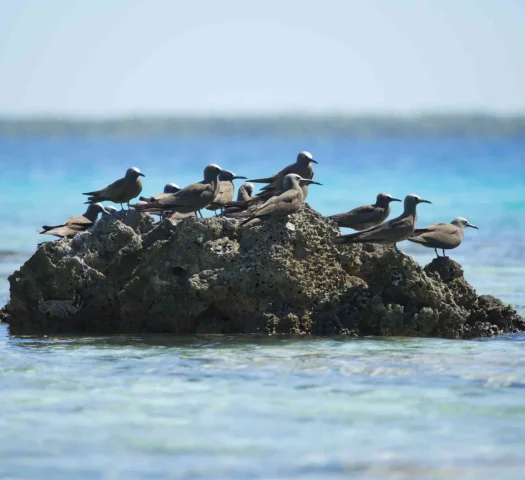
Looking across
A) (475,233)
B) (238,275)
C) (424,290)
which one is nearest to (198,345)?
(238,275)

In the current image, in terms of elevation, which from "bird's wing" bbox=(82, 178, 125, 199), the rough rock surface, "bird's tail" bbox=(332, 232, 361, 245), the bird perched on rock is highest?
the bird perched on rock

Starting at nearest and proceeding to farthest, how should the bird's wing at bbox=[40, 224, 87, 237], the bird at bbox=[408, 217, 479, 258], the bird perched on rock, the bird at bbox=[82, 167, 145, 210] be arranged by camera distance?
the bird at bbox=[408, 217, 479, 258] < the bird's wing at bbox=[40, 224, 87, 237] < the bird perched on rock < the bird at bbox=[82, 167, 145, 210]

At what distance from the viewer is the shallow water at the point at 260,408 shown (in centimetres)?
782

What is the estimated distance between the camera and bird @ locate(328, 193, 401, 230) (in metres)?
13.0

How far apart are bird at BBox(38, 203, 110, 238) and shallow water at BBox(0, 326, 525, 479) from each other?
178cm

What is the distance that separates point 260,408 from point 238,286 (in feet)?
9.13

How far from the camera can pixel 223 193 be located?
14.1 meters

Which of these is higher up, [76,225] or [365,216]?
[365,216]

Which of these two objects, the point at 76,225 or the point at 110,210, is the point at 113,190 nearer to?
the point at 110,210

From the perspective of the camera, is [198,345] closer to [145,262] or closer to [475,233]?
[145,262]

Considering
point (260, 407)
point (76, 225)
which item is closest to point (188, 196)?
point (76, 225)

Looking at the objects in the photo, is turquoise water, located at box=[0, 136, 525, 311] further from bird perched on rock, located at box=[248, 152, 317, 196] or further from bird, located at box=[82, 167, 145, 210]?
bird perched on rock, located at box=[248, 152, 317, 196]

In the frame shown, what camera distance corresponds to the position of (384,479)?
752cm

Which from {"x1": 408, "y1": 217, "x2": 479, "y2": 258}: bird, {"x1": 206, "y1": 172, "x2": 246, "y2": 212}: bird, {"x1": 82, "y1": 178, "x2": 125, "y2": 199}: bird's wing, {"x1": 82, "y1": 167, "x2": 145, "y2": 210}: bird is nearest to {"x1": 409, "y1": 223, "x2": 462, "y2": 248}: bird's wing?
{"x1": 408, "y1": 217, "x2": 479, "y2": 258}: bird
